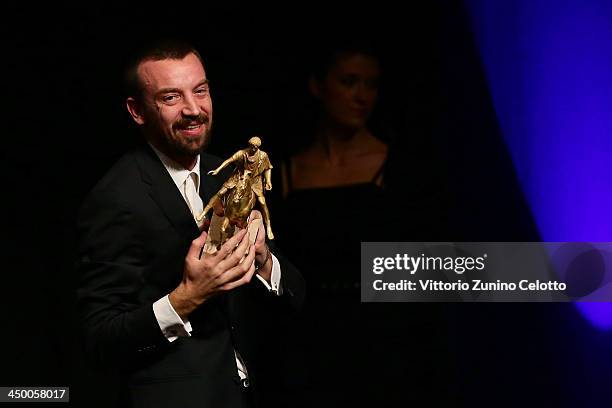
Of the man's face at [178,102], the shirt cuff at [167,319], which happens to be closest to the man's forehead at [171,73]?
the man's face at [178,102]

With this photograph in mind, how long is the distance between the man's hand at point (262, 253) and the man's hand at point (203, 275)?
0.39 feet

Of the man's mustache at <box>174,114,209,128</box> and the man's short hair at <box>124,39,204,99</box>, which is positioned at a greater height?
the man's short hair at <box>124,39,204,99</box>

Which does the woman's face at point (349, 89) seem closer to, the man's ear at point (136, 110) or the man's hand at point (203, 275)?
the man's ear at point (136, 110)

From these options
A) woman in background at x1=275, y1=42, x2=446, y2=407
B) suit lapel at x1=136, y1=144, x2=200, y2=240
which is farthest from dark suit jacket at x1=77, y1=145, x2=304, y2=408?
woman in background at x1=275, y1=42, x2=446, y2=407

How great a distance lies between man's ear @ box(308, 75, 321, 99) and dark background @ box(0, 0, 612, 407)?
0.11 feet

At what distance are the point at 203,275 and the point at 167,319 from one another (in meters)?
0.13

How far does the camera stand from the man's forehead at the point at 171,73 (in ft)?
7.84

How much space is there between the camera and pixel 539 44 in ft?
11.6

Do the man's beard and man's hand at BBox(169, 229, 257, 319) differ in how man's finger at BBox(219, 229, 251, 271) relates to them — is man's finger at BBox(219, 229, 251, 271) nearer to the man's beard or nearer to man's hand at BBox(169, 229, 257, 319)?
man's hand at BBox(169, 229, 257, 319)

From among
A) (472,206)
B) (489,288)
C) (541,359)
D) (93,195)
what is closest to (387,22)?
(472,206)

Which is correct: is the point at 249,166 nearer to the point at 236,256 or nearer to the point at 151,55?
the point at 236,256

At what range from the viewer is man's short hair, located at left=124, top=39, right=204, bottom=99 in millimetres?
2402

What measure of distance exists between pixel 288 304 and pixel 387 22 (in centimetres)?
142

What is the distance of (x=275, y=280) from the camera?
2508 millimetres
